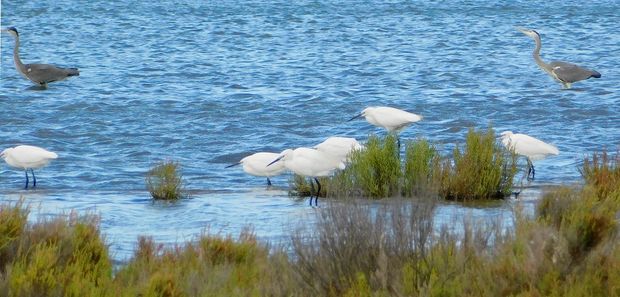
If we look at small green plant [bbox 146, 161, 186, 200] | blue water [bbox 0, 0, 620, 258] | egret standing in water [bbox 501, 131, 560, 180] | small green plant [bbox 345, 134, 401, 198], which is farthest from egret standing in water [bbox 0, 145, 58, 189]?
egret standing in water [bbox 501, 131, 560, 180]

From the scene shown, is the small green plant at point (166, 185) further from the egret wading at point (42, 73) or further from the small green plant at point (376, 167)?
the egret wading at point (42, 73)

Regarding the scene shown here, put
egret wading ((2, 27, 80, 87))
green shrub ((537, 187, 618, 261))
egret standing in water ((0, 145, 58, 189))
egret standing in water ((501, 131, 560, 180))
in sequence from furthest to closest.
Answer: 1. egret wading ((2, 27, 80, 87))
2. egret standing in water ((0, 145, 58, 189))
3. egret standing in water ((501, 131, 560, 180))
4. green shrub ((537, 187, 618, 261))

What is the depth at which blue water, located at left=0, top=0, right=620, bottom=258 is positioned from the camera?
13.2 meters

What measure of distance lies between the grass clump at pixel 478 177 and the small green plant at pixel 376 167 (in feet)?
1.72

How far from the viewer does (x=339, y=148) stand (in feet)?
39.2

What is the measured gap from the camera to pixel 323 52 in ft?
109

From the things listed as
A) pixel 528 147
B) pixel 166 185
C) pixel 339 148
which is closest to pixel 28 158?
pixel 166 185

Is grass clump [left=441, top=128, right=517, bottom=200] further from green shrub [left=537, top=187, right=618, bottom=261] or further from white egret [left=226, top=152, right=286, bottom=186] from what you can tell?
green shrub [left=537, top=187, right=618, bottom=261]

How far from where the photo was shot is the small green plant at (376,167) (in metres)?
11.6

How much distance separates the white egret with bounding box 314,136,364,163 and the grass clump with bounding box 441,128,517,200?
3.20ft

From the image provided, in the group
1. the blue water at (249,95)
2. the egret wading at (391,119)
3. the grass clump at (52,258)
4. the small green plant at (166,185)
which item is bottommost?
the blue water at (249,95)

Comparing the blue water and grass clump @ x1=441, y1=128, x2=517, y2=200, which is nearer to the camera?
grass clump @ x1=441, y1=128, x2=517, y2=200

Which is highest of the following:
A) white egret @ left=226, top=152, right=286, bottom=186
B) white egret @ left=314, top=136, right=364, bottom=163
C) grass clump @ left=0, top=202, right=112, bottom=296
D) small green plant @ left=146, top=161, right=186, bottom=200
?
grass clump @ left=0, top=202, right=112, bottom=296

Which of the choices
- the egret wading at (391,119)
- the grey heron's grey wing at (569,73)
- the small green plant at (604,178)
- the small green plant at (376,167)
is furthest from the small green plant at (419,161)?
the grey heron's grey wing at (569,73)
